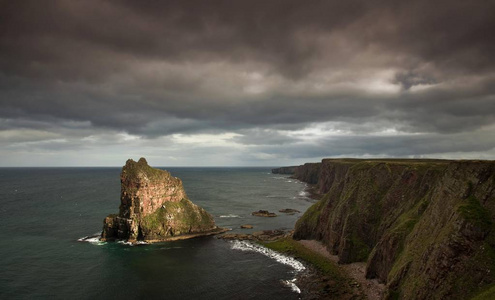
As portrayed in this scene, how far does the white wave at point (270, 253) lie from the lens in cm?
7696

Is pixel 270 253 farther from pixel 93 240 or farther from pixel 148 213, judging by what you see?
pixel 93 240

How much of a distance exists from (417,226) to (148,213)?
85.3 m

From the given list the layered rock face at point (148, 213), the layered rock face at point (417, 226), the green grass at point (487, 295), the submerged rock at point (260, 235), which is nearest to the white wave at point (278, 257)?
the submerged rock at point (260, 235)

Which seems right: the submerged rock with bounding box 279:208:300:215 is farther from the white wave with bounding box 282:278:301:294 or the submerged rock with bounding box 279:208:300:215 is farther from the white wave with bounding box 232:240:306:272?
the white wave with bounding box 282:278:301:294

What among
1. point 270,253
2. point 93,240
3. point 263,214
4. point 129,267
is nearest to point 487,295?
point 270,253

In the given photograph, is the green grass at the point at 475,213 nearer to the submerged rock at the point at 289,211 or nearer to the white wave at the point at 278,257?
the white wave at the point at 278,257

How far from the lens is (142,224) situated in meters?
101

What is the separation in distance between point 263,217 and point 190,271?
7146cm

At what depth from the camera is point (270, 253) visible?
87875 millimetres

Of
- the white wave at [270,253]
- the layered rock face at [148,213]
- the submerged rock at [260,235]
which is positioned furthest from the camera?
the submerged rock at [260,235]

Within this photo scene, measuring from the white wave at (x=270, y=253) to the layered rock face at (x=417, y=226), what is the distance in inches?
462

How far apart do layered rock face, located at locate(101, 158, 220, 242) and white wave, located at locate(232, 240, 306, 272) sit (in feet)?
62.5

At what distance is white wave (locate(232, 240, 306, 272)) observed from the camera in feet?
253

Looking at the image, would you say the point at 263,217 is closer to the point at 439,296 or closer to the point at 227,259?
the point at 227,259
